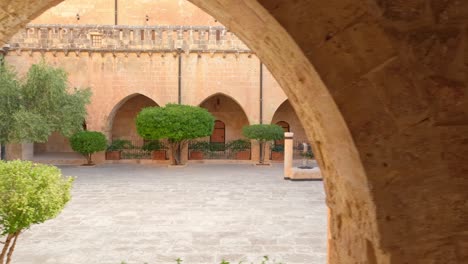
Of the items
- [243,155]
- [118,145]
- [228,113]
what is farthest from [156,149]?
[228,113]

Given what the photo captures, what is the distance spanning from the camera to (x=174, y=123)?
1631 cm

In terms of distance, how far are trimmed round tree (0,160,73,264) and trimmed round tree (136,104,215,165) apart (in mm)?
11130

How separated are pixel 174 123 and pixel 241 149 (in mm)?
4398

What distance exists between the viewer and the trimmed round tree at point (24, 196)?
4.76 meters

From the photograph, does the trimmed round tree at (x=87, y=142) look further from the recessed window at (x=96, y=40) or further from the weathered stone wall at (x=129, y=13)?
the weathered stone wall at (x=129, y=13)

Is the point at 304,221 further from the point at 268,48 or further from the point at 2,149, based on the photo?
the point at 2,149

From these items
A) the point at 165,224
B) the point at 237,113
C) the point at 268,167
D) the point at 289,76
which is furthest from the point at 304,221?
the point at 237,113

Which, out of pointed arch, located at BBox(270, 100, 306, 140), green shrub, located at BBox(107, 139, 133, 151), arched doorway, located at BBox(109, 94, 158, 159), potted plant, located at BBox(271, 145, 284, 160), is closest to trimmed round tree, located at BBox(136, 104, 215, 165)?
green shrub, located at BBox(107, 139, 133, 151)

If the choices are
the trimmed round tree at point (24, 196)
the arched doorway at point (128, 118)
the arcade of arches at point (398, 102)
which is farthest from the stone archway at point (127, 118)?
the arcade of arches at point (398, 102)

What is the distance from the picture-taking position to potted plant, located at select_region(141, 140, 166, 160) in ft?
60.4

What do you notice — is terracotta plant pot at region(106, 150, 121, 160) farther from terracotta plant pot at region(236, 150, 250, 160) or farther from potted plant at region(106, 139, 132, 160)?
terracotta plant pot at region(236, 150, 250, 160)

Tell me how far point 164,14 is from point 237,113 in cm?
712

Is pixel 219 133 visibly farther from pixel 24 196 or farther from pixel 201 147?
pixel 24 196

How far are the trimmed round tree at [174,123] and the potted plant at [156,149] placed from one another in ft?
5.49
